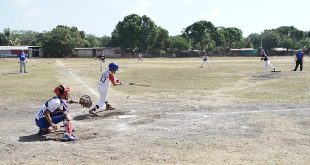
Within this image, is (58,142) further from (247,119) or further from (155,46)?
(155,46)

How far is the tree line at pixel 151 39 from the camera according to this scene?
107062mm

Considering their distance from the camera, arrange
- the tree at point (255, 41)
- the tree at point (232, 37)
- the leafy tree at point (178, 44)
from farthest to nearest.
Answer: the tree at point (255, 41), the tree at point (232, 37), the leafy tree at point (178, 44)

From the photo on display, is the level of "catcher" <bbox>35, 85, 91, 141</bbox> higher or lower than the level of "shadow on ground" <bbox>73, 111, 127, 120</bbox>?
higher

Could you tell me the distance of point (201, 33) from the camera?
127812mm

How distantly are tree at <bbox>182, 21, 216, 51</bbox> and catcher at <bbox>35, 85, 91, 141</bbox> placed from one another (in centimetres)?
11960

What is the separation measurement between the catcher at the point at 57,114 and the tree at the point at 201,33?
119599mm

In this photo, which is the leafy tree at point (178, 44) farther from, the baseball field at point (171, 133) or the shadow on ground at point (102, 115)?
the shadow on ground at point (102, 115)

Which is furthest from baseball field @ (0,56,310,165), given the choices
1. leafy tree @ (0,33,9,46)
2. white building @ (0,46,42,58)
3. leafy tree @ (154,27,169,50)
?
leafy tree @ (0,33,9,46)

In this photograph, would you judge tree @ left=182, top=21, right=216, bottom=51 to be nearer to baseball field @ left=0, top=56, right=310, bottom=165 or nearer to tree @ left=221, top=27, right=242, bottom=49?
tree @ left=221, top=27, right=242, bottom=49


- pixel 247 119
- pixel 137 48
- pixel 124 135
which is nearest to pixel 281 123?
pixel 247 119

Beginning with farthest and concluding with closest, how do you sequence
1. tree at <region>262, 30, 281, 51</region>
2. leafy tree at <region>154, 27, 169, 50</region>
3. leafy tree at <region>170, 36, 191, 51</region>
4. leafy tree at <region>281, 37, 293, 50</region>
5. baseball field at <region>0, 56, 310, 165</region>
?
leafy tree at <region>281, 37, 293, 50</region>, tree at <region>262, 30, 281, 51</region>, leafy tree at <region>170, 36, 191, 51</region>, leafy tree at <region>154, 27, 169, 50</region>, baseball field at <region>0, 56, 310, 165</region>

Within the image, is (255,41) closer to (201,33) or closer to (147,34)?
(201,33)

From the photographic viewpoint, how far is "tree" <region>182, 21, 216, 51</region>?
128m

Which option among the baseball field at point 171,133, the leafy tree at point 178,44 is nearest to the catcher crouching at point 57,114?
the baseball field at point 171,133
